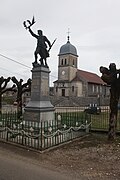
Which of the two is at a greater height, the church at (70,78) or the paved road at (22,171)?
the church at (70,78)

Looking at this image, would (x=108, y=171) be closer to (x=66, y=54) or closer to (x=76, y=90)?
(x=76, y=90)

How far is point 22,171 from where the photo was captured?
6508 millimetres

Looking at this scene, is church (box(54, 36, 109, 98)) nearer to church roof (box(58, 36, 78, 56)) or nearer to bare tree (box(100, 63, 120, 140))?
church roof (box(58, 36, 78, 56))

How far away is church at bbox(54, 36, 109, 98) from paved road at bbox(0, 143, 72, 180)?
60.8 m

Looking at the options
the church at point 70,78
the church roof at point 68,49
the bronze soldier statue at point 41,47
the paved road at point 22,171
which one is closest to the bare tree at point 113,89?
the bronze soldier statue at point 41,47

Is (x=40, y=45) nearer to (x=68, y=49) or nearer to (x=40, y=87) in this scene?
(x=40, y=87)

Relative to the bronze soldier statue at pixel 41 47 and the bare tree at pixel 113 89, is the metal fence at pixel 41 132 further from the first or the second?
the bronze soldier statue at pixel 41 47

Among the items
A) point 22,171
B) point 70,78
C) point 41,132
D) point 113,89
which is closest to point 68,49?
point 70,78

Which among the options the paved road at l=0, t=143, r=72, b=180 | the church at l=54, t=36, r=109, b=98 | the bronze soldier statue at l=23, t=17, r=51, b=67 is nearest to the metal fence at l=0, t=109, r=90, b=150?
the paved road at l=0, t=143, r=72, b=180

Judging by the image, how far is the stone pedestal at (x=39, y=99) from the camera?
477 inches

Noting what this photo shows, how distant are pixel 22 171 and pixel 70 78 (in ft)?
211

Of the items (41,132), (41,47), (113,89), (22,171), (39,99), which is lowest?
(22,171)

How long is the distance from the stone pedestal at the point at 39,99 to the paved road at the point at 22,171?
4.35m

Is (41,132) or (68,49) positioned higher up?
(68,49)
